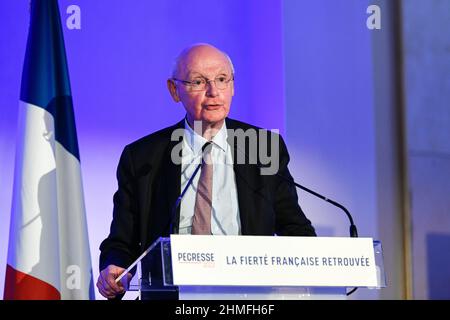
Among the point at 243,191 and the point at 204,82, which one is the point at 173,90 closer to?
the point at 204,82

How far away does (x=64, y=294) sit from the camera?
432 cm

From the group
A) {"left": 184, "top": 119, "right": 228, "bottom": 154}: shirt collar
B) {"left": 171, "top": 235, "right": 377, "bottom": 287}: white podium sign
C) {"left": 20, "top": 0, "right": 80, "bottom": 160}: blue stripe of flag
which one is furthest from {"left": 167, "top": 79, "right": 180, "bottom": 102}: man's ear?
{"left": 171, "top": 235, "right": 377, "bottom": 287}: white podium sign

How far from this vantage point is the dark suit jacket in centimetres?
394

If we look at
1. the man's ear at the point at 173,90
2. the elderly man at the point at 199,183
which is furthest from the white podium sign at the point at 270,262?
the man's ear at the point at 173,90

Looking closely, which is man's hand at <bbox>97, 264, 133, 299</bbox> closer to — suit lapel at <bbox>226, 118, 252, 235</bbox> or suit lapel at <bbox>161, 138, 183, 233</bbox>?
suit lapel at <bbox>161, 138, 183, 233</bbox>

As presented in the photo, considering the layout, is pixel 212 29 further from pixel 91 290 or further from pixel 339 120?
pixel 91 290

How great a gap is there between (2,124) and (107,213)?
2.56ft

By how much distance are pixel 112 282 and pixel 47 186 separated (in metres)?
1.16

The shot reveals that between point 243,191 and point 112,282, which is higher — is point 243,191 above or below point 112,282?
above

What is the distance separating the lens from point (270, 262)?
287cm

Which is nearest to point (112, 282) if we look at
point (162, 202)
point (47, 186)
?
point (162, 202)
